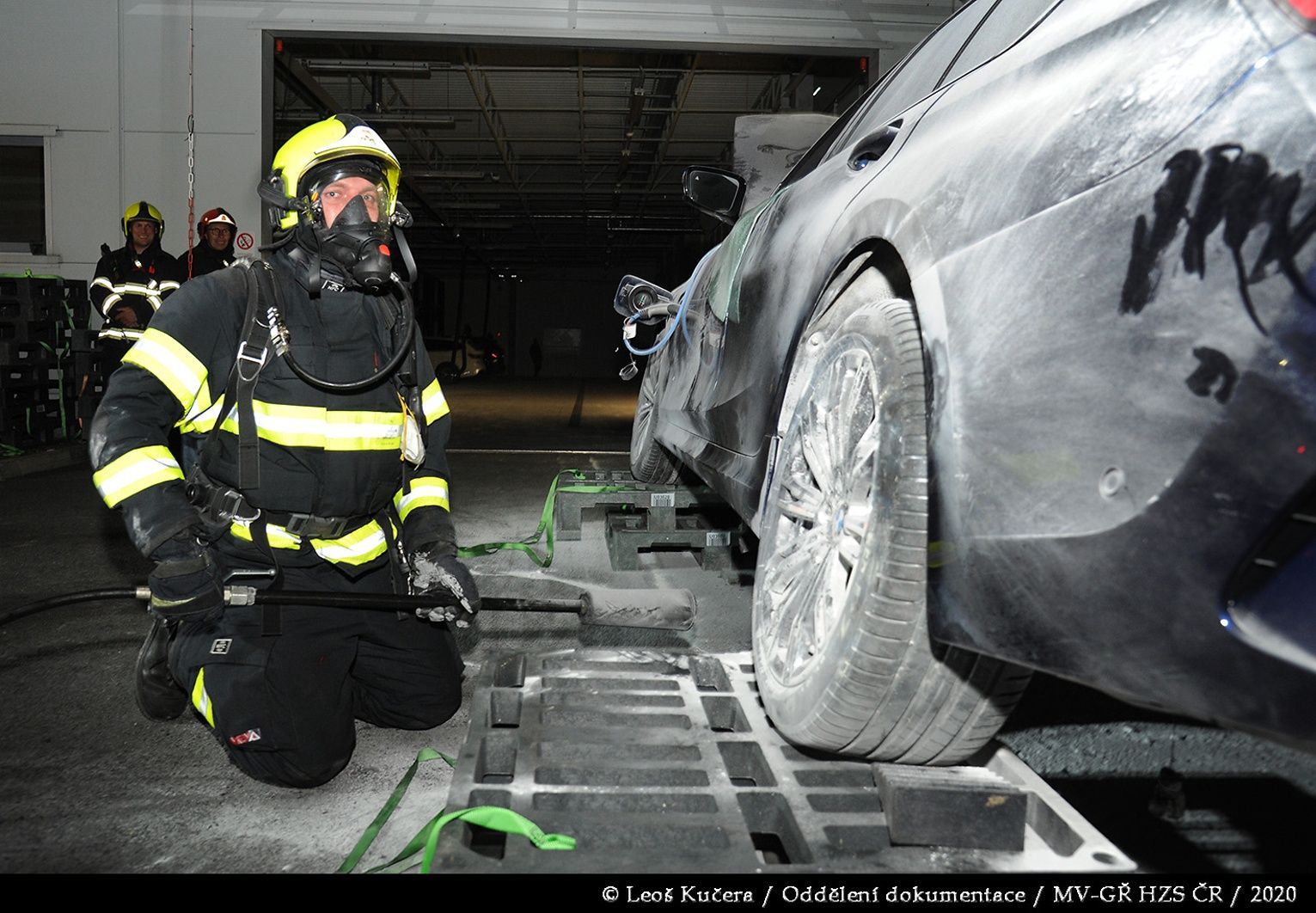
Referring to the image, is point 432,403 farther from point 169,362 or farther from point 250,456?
point 169,362

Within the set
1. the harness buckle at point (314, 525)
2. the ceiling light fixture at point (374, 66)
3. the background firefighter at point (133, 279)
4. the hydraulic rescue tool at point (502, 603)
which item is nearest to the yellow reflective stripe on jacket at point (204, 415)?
the harness buckle at point (314, 525)

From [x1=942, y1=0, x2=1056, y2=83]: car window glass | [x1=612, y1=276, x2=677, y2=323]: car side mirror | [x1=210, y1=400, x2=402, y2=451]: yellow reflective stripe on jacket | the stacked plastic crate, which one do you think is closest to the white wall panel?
the stacked plastic crate

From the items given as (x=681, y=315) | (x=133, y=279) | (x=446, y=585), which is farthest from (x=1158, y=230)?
(x=133, y=279)

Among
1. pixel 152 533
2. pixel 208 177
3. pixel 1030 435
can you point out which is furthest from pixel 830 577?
pixel 208 177

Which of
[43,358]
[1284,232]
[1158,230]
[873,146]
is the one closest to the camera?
[1284,232]

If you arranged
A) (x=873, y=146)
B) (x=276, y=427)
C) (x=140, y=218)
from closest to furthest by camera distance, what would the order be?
(x=873, y=146), (x=276, y=427), (x=140, y=218)

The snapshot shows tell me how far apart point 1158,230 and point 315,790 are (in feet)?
6.58

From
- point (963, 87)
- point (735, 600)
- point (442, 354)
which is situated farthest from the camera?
point (442, 354)

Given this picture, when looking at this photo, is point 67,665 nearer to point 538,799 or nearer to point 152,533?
point 152,533

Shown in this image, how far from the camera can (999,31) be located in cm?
184

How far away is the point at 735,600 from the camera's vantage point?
3883mm

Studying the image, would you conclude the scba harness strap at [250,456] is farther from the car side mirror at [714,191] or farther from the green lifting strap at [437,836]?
the car side mirror at [714,191]

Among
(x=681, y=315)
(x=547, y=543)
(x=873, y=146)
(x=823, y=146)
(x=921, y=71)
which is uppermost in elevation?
(x=921, y=71)

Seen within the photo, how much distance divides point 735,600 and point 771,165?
286 centimetres
